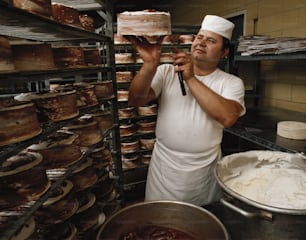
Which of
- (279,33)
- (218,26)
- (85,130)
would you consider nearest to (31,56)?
(85,130)

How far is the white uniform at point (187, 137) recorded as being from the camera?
1.53 metres

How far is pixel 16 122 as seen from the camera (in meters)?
0.93

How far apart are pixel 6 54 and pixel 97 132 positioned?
0.82m

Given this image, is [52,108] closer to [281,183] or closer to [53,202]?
[53,202]

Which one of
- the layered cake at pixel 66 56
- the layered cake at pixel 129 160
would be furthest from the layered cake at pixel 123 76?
the layered cake at pixel 66 56

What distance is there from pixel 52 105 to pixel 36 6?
42 centimetres

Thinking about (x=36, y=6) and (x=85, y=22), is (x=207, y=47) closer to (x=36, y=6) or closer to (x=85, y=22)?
(x=85, y=22)

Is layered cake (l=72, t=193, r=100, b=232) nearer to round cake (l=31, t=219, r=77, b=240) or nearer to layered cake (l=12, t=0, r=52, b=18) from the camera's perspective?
round cake (l=31, t=219, r=77, b=240)

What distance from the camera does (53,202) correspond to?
4.09ft

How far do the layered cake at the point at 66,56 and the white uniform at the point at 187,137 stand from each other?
0.46 m

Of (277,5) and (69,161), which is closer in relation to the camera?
(69,161)

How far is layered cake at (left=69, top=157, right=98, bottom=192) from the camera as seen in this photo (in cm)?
150

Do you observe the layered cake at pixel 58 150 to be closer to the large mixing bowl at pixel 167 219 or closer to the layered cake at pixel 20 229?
the layered cake at pixel 20 229

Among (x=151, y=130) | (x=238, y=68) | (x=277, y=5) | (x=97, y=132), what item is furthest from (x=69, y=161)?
(x=277, y=5)
